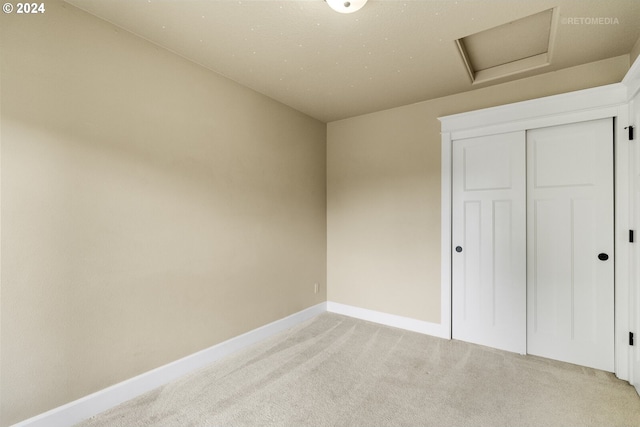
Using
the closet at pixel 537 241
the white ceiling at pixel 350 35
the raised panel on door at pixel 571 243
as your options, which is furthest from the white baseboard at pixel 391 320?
the white ceiling at pixel 350 35

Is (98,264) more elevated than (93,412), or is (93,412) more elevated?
(98,264)

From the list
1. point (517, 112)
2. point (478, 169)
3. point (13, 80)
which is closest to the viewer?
point (13, 80)

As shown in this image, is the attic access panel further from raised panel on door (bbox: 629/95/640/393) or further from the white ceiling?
raised panel on door (bbox: 629/95/640/393)

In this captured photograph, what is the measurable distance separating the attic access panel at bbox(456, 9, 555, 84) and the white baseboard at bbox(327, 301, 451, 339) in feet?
8.46

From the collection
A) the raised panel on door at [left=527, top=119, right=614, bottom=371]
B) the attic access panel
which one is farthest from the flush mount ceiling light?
the raised panel on door at [left=527, top=119, right=614, bottom=371]

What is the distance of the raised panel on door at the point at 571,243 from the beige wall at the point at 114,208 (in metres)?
2.65

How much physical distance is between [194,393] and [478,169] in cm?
321

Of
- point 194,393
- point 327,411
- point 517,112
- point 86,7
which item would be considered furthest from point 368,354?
point 86,7

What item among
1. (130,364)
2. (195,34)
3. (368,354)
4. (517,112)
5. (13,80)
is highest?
(195,34)

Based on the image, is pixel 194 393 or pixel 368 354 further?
pixel 368 354

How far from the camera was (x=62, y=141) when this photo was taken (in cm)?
170

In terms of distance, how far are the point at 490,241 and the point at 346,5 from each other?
2.45m

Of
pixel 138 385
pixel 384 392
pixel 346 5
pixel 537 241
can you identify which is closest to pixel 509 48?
pixel 346 5

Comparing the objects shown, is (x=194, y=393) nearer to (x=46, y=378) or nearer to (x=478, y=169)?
(x=46, y=378)
